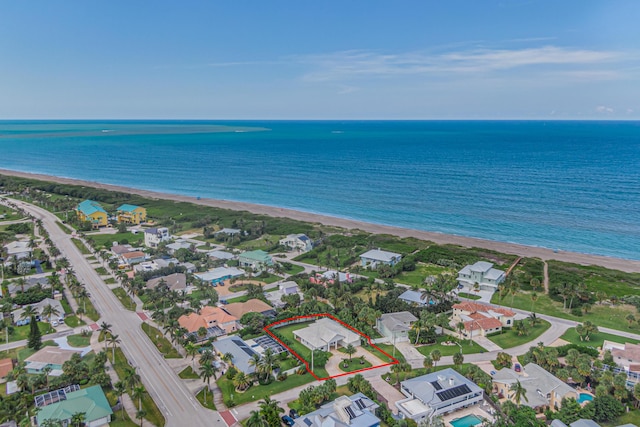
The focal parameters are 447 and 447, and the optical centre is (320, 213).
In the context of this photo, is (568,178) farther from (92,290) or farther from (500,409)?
(92,290)

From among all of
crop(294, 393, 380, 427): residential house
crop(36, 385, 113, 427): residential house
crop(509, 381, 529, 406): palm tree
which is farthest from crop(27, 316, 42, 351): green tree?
crop(509, 381, 529, 406): palm tree

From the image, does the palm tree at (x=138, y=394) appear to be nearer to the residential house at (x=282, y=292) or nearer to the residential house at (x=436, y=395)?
the residential house at (x=436, y=395)

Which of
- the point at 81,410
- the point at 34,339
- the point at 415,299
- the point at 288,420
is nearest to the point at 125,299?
the point at 34,339

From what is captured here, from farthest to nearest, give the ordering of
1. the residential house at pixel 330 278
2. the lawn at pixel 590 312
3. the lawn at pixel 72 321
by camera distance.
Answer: the residential house at pixel 330 278
the lawn at pixel 590 312
the lawn at pixel 72 321

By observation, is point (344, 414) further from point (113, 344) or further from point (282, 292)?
point (282, 292)

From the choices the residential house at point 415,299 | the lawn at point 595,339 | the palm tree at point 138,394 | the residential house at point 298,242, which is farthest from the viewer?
the residential house at point 298,242

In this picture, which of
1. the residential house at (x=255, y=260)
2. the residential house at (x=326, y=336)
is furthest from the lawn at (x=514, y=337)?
the residential house at (x=255, y=260)

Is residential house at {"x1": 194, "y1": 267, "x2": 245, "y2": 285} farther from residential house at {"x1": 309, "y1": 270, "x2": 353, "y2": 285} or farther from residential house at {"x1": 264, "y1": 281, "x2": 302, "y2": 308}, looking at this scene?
residential house at {"x1": 309, "y1": 270, "x2": 353, "y2": 285}
